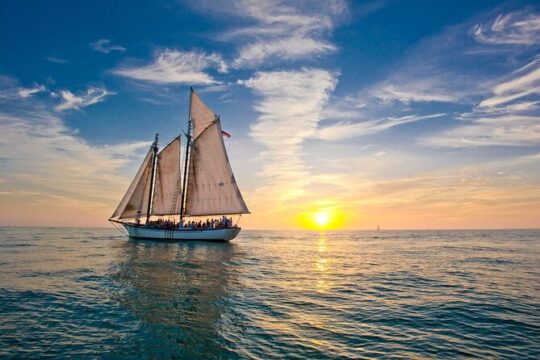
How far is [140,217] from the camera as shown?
229ft

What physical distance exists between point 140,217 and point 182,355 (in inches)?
2543

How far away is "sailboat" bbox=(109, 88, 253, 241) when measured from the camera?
64438 millimetres

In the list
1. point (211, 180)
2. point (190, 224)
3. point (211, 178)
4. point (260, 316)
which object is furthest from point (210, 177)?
point (260, 316)

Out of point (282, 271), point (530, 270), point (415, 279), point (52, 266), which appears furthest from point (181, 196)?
point (530, 270)

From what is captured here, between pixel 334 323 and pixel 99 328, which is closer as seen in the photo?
pixel 99 328

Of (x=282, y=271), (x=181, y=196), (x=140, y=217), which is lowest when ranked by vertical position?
(x=282, y=271)

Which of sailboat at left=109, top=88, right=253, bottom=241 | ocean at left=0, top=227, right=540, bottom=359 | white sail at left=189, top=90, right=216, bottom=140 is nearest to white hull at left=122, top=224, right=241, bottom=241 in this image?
sailboat at left=109, top=88, right=253, bottom=241

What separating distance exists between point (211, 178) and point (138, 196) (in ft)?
56.1

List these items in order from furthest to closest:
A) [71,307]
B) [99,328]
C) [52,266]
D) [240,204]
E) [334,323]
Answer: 1. [240,204]
2. [52,266]
3. [71,307]
4. [334,323]
5. [99,328]

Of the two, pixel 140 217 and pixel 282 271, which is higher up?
pixel 140 217

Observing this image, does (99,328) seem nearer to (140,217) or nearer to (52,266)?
(52,266)

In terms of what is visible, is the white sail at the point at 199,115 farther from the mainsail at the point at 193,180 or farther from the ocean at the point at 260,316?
the ocean at the point at 260,316

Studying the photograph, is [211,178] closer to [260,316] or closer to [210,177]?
[210,177]

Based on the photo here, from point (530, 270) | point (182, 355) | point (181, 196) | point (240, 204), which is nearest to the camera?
point (182, 355)
